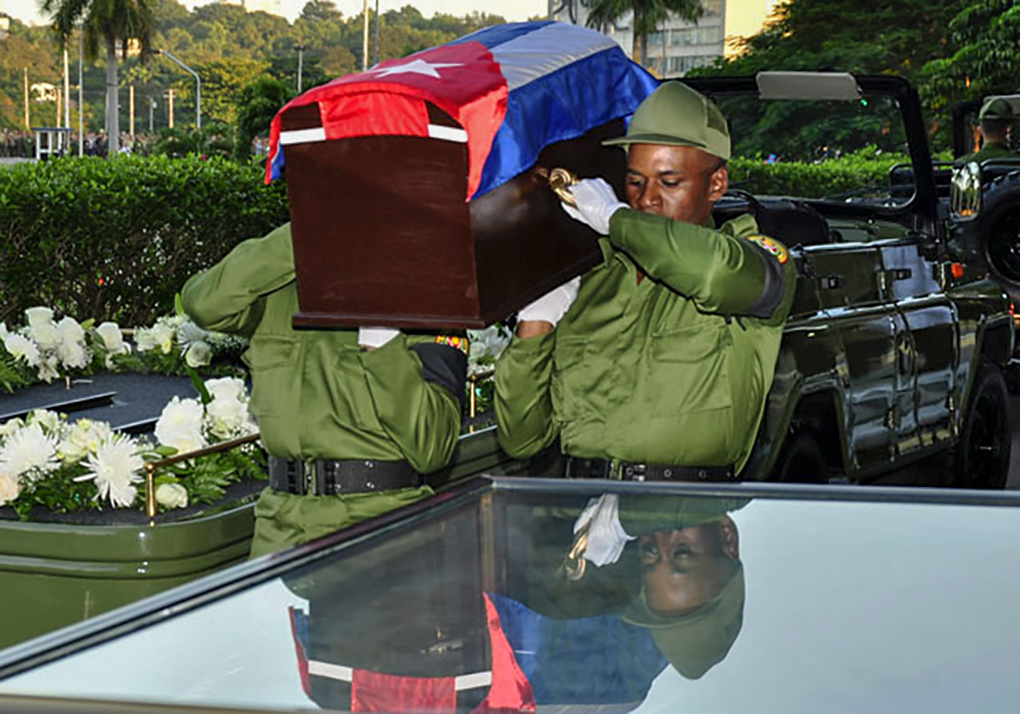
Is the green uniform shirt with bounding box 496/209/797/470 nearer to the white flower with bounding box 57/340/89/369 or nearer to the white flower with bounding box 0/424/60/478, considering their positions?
the white flower with bounding box 0/424/60/478

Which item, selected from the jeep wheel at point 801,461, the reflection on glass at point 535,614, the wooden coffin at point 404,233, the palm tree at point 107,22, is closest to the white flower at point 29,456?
the wooden coffin at point 404,233

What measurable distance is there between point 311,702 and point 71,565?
220cm

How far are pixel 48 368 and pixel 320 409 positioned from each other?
2126 mm

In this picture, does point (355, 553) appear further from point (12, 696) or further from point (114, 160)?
point (114, 160)

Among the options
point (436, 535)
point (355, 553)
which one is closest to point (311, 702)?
point (355, 553)

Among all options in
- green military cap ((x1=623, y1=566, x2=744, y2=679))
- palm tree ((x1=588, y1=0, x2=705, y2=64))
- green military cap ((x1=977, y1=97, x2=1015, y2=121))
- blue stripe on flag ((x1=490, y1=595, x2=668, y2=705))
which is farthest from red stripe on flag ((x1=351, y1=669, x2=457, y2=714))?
palm tree ((x1=588, y1=0, x2=705, y2=64))

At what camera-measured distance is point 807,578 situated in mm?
2287

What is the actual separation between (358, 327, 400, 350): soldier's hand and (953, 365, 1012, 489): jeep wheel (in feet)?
15.4

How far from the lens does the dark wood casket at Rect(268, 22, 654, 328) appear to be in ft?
10.3

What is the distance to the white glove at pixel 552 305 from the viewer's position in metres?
3.78

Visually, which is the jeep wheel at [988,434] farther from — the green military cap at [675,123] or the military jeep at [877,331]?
the green military cap at [675,123]

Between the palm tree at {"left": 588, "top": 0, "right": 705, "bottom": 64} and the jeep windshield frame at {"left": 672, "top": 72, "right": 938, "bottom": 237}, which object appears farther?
the palm tree at {"left": 588, "top": 0, "right": 705, "bottom": 64}

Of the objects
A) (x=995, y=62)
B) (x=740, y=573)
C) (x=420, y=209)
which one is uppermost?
(x=995, y=62)

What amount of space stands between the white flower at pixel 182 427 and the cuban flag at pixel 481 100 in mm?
913
